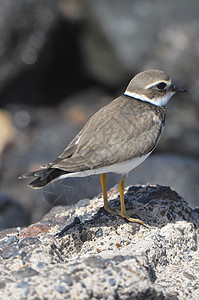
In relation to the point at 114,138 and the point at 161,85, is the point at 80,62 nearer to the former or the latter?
the point at 161,85

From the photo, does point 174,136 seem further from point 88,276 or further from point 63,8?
point 88,276

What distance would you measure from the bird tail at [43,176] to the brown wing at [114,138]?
0.07 meters

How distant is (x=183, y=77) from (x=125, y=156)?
9043 millimetres

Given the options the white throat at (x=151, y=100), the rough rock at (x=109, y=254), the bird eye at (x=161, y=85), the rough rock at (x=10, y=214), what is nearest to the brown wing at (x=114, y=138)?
the white throat at (x=151, y=100)

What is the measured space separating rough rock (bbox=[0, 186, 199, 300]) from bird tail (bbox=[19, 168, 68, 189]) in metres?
0.58

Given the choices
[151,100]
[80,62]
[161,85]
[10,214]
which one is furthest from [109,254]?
[80,62]

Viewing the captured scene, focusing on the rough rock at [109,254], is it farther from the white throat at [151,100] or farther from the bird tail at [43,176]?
the white throat at [151,100]

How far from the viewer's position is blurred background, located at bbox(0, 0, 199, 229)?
13.5m

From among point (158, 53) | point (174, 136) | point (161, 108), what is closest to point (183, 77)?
point (158, 53)

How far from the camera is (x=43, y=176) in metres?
4.95

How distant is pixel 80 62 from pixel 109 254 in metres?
12.6

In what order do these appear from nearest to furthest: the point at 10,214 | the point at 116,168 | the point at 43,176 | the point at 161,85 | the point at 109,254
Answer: the point at 109,254
the point at 43,176
the point at 116,168
the point at 161,85
the point at 10,214

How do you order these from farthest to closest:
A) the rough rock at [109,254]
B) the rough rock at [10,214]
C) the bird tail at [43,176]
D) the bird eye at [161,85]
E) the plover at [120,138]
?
the rough rock at [10,214] → the bird eye at [161,85] → the plover at [120,138] → the bird tail at [43,176] → the rough rock at [109,254]

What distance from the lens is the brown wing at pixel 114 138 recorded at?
5.23 meters
